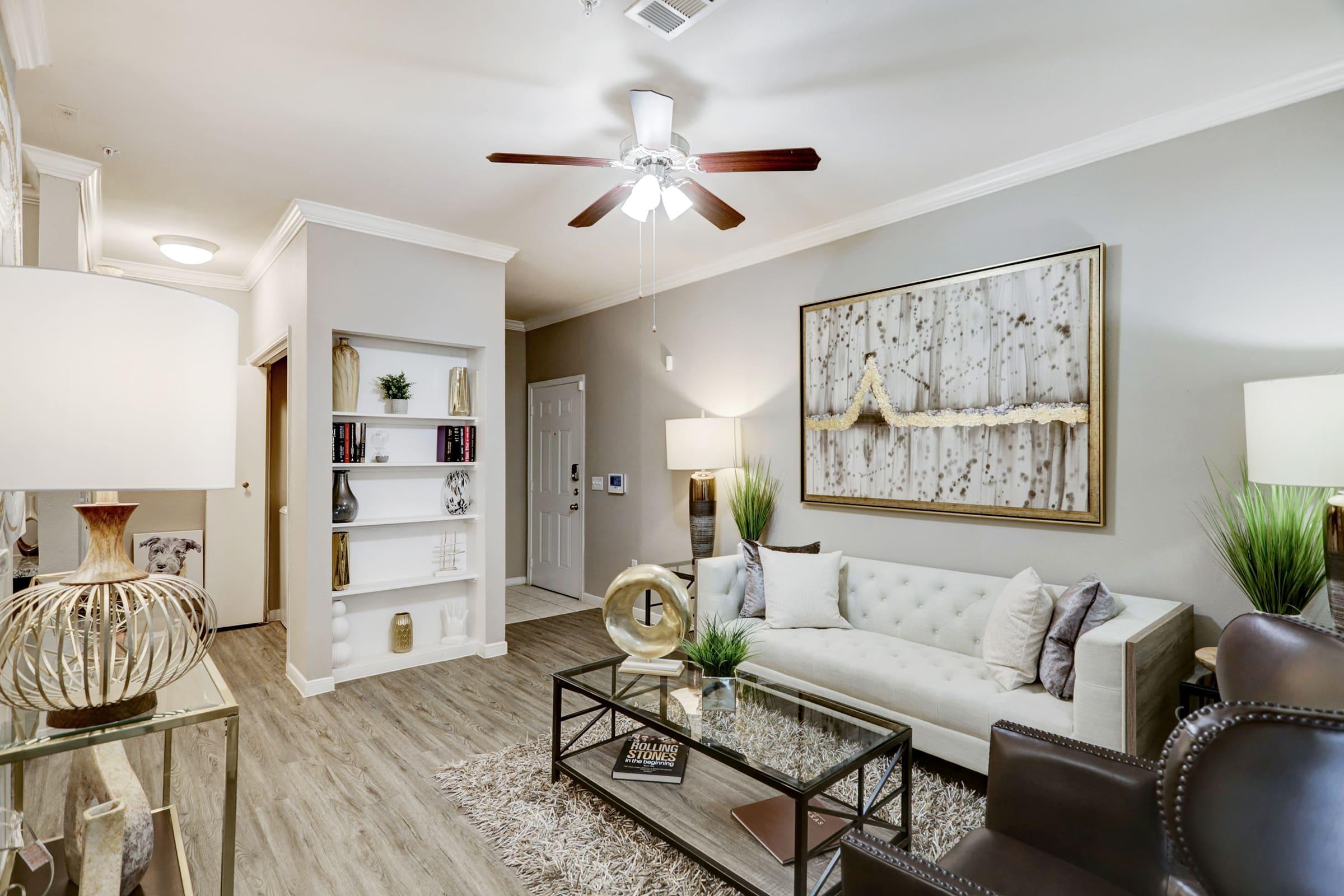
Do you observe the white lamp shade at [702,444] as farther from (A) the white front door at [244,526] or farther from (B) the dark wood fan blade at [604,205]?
(A) the white front door at [244,526]

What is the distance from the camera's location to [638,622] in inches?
93.6

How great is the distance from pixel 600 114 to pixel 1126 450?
254 centimetres

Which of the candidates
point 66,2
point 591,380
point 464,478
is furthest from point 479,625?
point 66,2

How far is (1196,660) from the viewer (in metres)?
2.52

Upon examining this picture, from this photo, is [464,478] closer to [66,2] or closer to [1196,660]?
[66,2]

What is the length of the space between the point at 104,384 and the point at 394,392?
3.13 metres

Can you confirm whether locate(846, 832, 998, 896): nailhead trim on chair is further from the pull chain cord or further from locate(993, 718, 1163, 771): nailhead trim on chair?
the pull chain cord

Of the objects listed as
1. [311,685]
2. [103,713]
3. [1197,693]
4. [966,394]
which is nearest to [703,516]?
[966,394]

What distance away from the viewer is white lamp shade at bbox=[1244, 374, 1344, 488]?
1874 millimetres

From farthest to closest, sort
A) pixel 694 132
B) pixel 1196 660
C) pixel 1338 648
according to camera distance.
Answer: pixel 694 132 < pixel 1196 660 < pixel 1338 648

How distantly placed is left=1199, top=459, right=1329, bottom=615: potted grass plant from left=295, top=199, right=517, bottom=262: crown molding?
3914mm

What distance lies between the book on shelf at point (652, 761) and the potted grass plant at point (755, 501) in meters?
1.67

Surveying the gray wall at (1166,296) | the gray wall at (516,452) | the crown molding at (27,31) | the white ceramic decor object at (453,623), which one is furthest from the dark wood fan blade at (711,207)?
the gray wall at (516,452)

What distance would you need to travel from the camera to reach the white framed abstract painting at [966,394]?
2.83 metres
